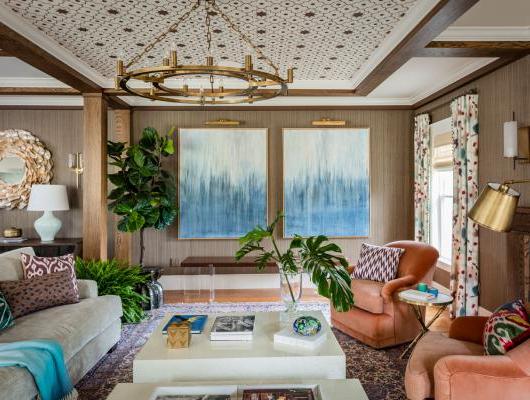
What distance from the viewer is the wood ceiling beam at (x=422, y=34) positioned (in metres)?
2.70

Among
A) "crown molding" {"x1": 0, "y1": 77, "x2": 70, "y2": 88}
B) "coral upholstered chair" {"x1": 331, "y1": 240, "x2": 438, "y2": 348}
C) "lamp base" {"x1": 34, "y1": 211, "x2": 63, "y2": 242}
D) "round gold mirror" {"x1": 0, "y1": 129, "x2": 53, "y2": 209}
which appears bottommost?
"coral upholstered chair" {"x1": 331, "y1": 240, "x2": 438, "y2": 348}

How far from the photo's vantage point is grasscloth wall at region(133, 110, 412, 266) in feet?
19.7

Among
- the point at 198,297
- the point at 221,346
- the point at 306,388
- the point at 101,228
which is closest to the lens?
the point at 306,388

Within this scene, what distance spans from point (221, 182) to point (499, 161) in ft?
11.4

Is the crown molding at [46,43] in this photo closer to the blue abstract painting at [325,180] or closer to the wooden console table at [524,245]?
the blue abstract painting at [325,180]

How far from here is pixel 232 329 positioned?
274 cm

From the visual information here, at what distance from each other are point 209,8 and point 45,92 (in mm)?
3045

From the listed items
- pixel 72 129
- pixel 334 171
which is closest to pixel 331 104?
pixel 334 171

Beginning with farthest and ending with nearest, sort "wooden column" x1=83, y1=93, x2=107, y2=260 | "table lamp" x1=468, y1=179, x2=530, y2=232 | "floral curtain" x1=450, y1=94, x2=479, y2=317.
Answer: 1. "wooden column" x1=83, y1=93, x2=107, y2=260
2. "floral curtain" x1=450, y1=94, x2=479, y2=317
3. "table lamp" x1=468, y1=179, x2=530, y2=232

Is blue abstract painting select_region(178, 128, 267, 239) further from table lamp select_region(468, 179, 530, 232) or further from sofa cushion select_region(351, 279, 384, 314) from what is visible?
table lamp select_region(468, 179, 530, 232)

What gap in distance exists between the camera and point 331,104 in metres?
5.92

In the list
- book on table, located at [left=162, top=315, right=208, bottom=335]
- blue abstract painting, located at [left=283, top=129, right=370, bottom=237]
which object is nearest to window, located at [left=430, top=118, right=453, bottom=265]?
blue abstract painting, located at [left=283, top=129, right=370, bottom=237]

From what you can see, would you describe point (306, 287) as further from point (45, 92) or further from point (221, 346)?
point (45, 92)

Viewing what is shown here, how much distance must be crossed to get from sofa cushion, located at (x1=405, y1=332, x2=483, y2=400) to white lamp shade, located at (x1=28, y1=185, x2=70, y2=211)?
4628mm
